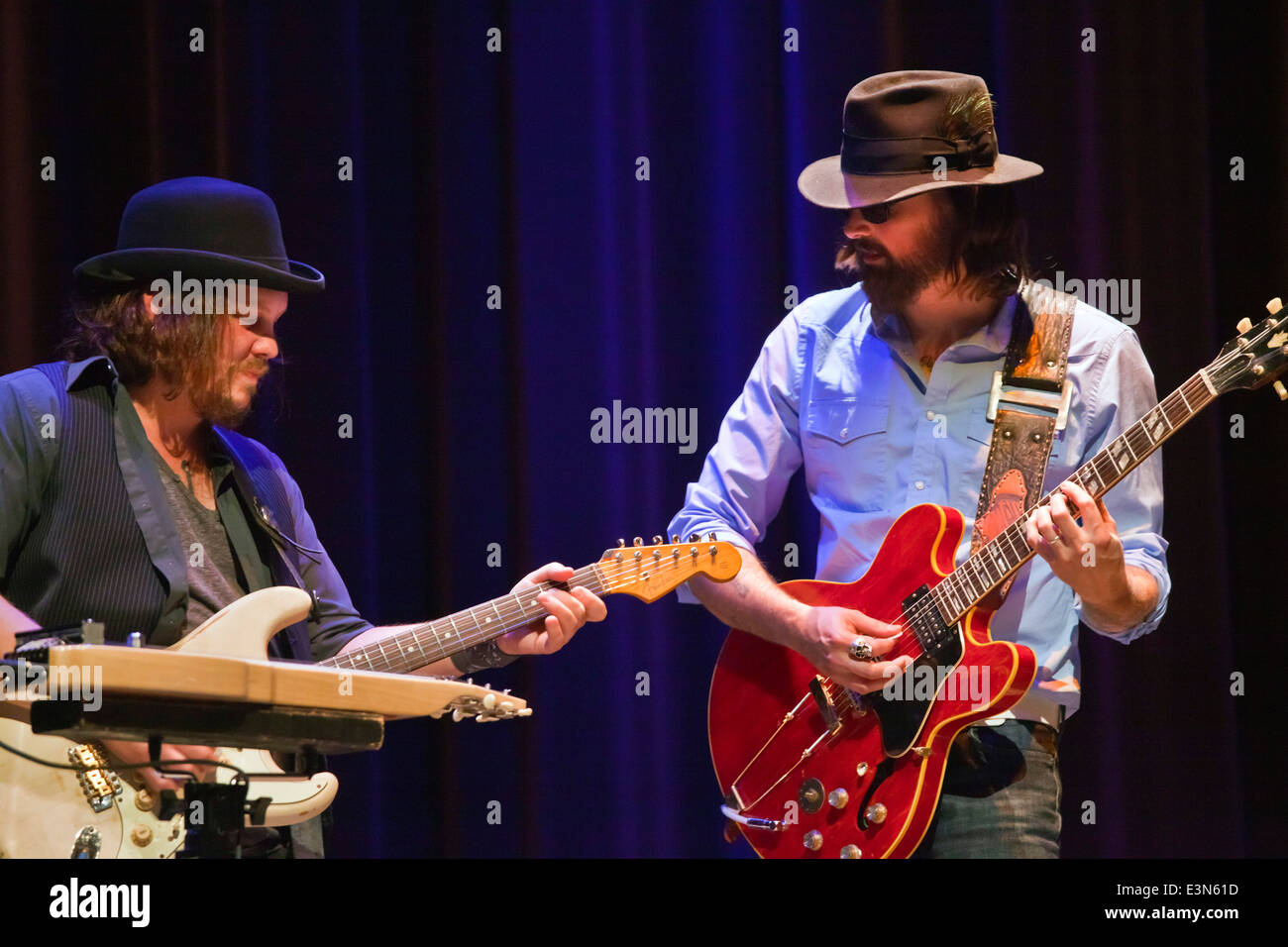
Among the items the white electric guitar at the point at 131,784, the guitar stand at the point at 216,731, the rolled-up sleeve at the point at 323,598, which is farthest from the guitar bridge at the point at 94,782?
the rolled-up sleeve at the point at 323,598

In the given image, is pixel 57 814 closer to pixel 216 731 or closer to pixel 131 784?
pixel 131 784

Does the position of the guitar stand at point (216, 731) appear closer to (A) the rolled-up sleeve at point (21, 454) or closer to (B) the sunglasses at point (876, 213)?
(A) the rolled-up sleeve at point (21, 454)

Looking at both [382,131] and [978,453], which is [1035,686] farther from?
[382,131]

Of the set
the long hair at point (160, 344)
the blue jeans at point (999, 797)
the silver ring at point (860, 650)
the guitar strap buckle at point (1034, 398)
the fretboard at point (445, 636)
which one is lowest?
the blue jeans at point (999, 797)

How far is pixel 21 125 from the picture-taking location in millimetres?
4086

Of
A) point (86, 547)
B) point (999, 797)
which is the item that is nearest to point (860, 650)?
point (999, 797)

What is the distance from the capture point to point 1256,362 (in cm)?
273

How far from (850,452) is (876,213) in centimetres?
56

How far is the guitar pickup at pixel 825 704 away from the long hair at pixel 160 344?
1.50 metres

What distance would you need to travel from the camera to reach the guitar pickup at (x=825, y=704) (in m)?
2.95

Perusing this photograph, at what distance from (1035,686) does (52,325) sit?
3.02 m

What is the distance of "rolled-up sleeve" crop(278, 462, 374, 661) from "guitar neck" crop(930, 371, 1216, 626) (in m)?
1.34

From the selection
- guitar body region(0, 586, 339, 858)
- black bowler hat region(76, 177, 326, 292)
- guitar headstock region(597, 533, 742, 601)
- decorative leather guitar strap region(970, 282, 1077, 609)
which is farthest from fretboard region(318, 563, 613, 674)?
decorative leather guitar strap region(970, 282, 1077, 609)

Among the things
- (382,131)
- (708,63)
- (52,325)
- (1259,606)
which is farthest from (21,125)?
(1259,606)
